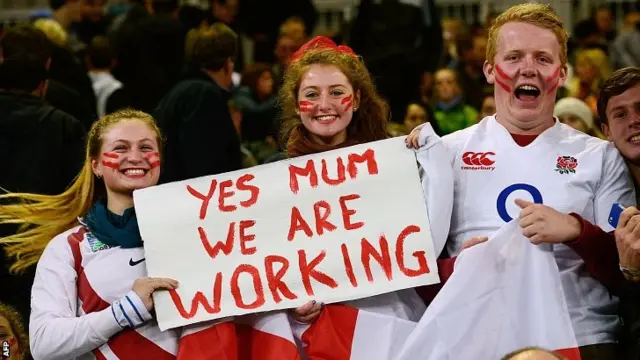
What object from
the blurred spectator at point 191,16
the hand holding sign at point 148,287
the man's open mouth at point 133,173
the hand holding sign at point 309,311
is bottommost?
the hand holding sign at point 309,311

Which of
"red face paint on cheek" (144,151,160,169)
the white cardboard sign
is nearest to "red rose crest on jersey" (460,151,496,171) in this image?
the white cardboard sign

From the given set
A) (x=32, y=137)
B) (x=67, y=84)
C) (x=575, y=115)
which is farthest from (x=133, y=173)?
(x=575, y=115)

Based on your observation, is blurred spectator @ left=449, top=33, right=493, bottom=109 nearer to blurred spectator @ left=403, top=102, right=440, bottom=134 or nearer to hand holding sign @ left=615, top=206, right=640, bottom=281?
blurred spectator @ left=403, top=102, right=440, bottom=134

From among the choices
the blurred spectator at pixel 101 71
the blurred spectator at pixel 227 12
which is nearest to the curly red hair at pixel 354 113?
the blurred spectator at pixel 101 71

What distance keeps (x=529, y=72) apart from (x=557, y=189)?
1.52 ft

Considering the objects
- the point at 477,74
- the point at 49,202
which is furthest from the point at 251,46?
the point at 49,202

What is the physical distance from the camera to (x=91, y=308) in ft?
16.8

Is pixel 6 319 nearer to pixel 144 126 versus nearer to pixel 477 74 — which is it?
pixel 144 126

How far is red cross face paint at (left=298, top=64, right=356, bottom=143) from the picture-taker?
5363 millimetres

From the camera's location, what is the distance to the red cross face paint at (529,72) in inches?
206

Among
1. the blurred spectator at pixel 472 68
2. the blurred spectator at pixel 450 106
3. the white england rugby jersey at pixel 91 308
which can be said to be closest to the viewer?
the white england rugby jersey at pixel 91 308

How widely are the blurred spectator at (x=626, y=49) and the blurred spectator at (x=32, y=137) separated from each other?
600cm

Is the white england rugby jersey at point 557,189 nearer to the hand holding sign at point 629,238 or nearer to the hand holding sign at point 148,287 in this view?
the hand holding sign at point 629,238

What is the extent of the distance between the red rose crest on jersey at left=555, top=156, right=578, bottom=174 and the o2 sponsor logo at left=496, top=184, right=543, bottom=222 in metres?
0.13
